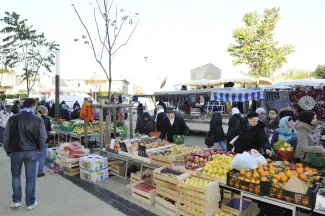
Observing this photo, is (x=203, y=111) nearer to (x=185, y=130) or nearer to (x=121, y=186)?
(x=185, y=130)


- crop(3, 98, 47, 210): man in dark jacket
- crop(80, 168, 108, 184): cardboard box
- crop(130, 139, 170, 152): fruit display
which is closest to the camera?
crop(3, 98, 47, 210): man in dark jacket

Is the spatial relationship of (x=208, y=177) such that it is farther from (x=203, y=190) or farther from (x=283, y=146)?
(x=283, y=146)

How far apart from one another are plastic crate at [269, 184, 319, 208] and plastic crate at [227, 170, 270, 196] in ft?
0.24

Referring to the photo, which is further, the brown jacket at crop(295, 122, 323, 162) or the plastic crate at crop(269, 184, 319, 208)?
the brown jacket at crop(295, 122, 323, 162)

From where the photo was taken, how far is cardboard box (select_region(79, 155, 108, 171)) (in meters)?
5.59

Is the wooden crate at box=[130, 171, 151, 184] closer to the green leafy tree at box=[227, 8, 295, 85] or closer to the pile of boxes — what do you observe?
the pile of boxes

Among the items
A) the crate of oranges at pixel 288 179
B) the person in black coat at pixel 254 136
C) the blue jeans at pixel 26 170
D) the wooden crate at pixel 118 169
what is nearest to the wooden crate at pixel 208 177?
the crate of oranges at pixel 288 179

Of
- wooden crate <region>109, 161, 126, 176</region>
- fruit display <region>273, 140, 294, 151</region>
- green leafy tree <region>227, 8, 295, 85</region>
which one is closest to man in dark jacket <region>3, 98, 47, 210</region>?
wooden crate <region>109, 161, 126, 176</region>

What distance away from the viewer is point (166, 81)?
1967 cm

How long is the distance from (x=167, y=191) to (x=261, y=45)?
1735 cm

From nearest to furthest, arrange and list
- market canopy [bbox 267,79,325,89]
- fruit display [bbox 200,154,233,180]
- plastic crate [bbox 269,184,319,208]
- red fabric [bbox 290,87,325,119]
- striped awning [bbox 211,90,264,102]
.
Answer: plastic crate [bbox 269,184,319,208]
fruit display [bbox 200,154,233,180]
market canopy [bbox 267,79,325,89]
red fabric [bbox 290,87,325,119]
striped awning [bbox 211,90,264,102]

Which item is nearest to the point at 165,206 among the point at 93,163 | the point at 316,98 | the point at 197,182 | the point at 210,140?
the point at 197,182

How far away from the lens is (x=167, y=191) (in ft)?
13.5

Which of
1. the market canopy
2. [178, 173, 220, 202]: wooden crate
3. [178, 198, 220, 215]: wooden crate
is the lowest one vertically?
[178, 198, 220, 215]: wooden crate
